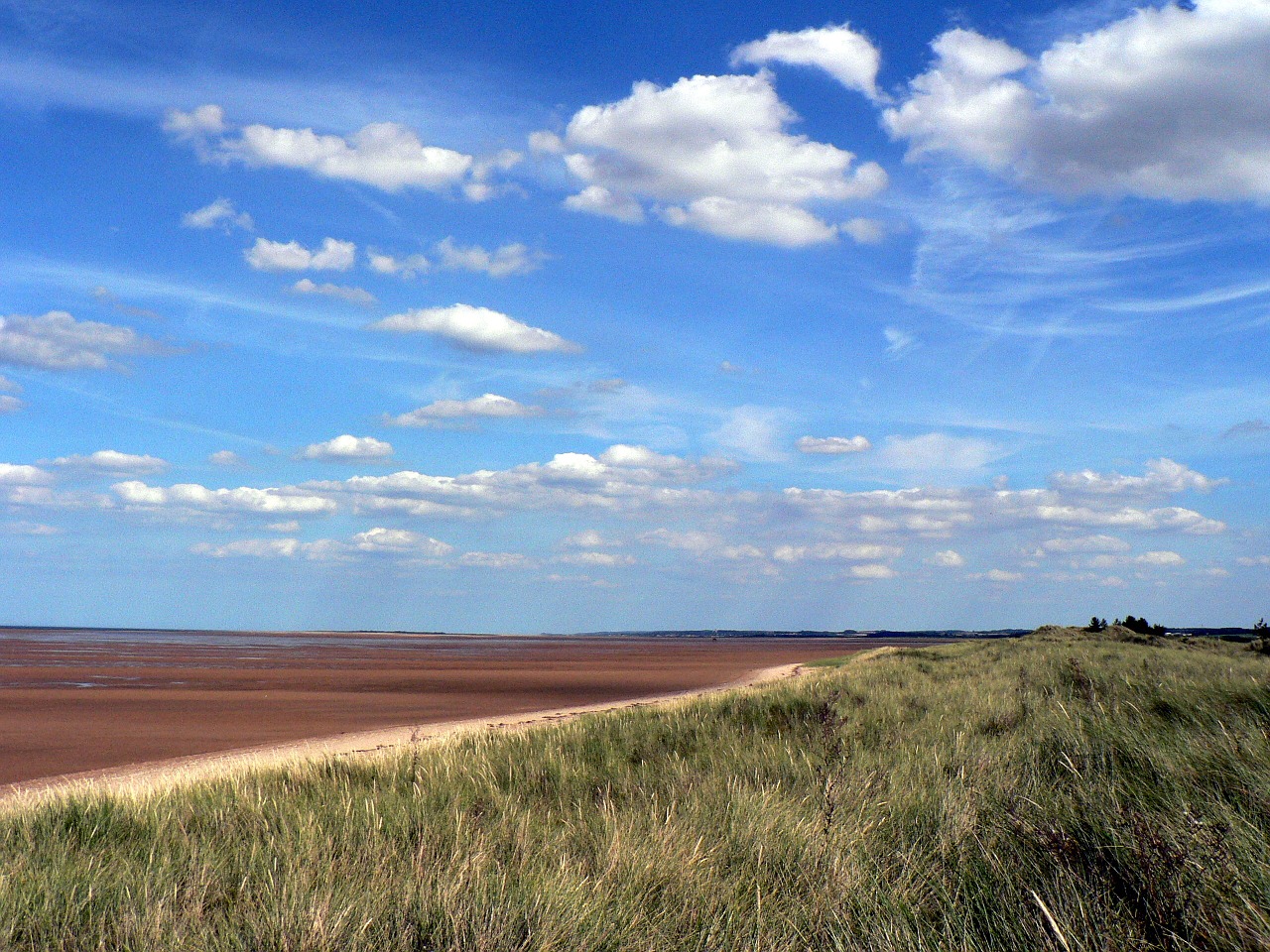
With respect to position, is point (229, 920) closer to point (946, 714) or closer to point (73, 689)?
point (946, 714)

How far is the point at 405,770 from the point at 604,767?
212cm

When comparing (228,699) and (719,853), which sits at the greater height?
(719,853)

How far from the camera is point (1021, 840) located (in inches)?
203

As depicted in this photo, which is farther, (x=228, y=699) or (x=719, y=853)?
(x=228, y=699)

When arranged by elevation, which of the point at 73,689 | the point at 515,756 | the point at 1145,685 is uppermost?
the point at 1145,685

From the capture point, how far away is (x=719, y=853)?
5773 millimetres

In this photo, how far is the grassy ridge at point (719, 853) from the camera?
169 inches

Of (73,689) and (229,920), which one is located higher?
(229,920)

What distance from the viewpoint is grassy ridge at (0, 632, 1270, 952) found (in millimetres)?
4285

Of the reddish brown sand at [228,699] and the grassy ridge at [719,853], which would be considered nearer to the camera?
the grassy ridge at [719,853]

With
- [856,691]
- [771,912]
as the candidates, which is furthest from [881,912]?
[856,691]

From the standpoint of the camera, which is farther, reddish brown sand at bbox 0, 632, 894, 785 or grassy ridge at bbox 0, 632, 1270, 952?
reddish brown sand at bbox 0, 632, 894, 785

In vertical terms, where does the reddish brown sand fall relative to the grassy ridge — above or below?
below

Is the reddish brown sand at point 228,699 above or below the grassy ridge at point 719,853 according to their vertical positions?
below
